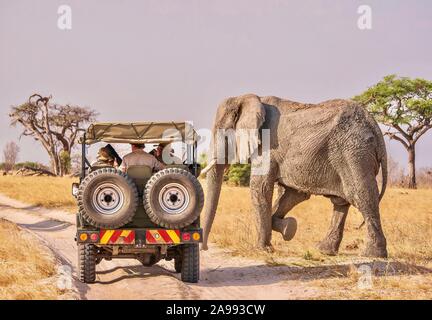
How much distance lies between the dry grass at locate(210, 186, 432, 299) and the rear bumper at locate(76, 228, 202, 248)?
2.03 metres

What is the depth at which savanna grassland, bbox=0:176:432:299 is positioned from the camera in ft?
30.7

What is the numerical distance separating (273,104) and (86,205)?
5.32m

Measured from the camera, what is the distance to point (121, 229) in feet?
30.9

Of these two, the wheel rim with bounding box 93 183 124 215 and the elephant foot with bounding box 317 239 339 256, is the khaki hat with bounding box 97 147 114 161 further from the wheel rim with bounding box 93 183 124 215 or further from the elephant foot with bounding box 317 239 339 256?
the elephant foot with bounding box 317 239 339 256

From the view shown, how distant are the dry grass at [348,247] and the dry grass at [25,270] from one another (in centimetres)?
356

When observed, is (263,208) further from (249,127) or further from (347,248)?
(347,248)

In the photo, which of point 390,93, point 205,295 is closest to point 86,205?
point 205,295

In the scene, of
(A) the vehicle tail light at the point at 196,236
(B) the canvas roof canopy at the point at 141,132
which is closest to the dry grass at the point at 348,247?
(A) the vehicle tail light at the point at 196,236

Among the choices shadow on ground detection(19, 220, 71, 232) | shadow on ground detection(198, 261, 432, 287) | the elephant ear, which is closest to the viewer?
shadow on ground detection(198, 261, 432, 287)

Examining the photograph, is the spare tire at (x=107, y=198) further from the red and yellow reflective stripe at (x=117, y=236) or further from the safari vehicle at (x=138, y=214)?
the red and yellow reflective stripe at (x=117, y=236)

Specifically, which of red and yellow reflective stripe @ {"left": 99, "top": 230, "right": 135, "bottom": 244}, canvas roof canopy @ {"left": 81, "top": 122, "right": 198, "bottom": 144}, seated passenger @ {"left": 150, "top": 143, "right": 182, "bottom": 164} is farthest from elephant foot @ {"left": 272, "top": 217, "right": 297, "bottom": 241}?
red and yellow reflective stripe @ {"left": 99, "top": 230, "right": 135, "bottom": 244}

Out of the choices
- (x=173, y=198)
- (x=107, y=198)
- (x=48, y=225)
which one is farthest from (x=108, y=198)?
(x=48, y=225)

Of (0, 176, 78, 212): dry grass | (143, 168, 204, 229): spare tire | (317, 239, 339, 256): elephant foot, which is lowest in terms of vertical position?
(0, 176, 78, 212): dry grass
